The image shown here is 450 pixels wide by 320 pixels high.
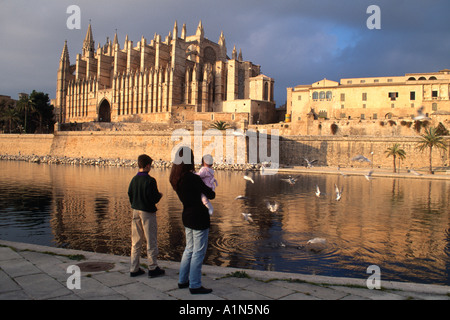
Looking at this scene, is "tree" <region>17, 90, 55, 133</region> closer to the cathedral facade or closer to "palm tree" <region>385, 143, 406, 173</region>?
the cathedral facade

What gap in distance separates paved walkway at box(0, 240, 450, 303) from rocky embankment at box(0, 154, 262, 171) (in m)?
33.2

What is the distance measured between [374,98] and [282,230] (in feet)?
144

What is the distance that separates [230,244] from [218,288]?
3.94 metres

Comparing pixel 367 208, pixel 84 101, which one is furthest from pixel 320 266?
pixel 84 101

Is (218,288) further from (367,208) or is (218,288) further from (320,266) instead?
(367,208)

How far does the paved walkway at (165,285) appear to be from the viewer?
15.0 feet

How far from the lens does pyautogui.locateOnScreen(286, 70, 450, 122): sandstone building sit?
154 ft

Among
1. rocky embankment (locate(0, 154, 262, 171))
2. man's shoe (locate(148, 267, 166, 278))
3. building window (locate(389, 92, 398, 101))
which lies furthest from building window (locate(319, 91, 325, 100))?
man's shoe (locate(148, 267, 166, 278))

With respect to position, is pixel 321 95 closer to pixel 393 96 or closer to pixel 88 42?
pixel 393 96

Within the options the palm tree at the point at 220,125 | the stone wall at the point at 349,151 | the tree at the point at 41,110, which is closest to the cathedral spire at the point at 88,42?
the tree at the point at 41,110

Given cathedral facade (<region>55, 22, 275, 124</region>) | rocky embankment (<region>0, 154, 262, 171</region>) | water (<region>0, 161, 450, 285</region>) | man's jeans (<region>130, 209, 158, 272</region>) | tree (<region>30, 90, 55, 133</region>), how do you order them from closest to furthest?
1. man's jeans (<region>130, 209, 158, 272</region>)
2. water (<region>0, 161, 450, 285</region>)
3. rocky embankment (<region>0, 154, 262, 171</region>)
4. cathedral facade (<region>55, 22, 275, 124</region>)
5. tree (<region>30, 90, 55, 133</region>)

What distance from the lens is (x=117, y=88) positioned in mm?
68375

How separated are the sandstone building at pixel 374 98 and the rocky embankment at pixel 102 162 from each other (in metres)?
16.5

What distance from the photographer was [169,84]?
2388 inches
